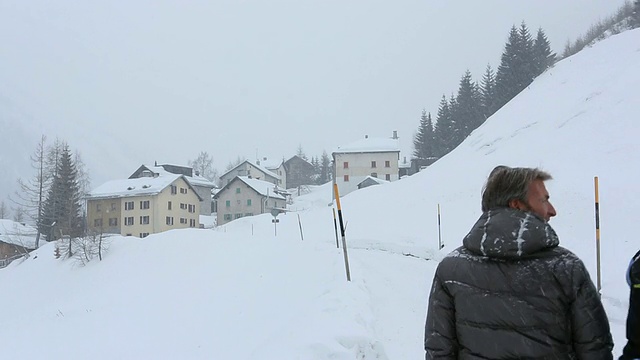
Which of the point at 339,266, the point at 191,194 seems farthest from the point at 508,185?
the point at 191,194

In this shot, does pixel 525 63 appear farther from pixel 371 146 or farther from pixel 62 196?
pixel 62 196

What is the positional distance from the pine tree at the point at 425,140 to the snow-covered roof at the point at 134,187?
38.1 meters

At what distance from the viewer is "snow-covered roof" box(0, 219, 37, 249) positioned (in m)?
61.4

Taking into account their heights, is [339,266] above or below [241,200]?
below

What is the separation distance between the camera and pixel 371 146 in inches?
3211

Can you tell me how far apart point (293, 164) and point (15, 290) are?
87.6m

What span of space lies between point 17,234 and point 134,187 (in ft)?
48.7

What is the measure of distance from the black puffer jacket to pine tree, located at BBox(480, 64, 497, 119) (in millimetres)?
70151

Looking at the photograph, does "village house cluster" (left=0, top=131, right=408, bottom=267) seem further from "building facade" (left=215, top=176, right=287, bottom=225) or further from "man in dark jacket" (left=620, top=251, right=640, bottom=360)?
"man in dark jacket" (left=620, top=251, right=640, bottom=360)

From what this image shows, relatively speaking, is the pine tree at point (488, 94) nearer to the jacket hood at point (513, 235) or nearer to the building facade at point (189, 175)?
the building facade at point (189, 175)

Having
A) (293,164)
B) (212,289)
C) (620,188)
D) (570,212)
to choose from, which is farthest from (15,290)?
(293,164)

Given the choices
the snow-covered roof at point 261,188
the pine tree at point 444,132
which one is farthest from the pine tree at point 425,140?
the snow-covered roof at point 261,188

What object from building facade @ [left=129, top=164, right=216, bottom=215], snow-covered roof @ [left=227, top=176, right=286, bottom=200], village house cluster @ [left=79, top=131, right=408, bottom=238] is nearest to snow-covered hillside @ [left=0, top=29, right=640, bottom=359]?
village house cluster @ [left=79, top=131, right=408, bottom=238]

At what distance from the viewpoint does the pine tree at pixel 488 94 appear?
69.5m
